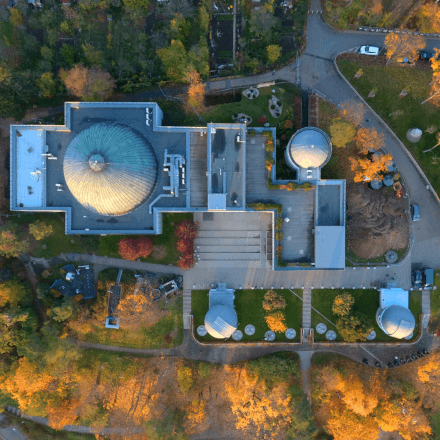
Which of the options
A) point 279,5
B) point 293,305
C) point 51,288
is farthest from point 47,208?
point 279,5

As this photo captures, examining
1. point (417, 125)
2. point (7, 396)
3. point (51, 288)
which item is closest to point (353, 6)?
point (417, 125)

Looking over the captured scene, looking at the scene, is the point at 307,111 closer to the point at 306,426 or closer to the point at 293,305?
the point at 293,305

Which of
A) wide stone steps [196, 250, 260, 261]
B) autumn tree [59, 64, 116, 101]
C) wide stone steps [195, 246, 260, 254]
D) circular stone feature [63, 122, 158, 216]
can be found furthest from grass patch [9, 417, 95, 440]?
autumn tree [59, 64, 116, 101]

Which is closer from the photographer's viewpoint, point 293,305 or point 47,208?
point 47,208

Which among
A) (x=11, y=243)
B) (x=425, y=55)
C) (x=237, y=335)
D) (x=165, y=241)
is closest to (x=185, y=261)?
(x=165, y=241)

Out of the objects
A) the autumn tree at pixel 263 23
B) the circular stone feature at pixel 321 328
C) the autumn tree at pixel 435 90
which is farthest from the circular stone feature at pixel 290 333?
the autumn tree at pixel 263 23

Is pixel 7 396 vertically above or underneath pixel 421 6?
underneath

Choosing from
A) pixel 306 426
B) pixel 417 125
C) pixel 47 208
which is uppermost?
pixel 417 125
